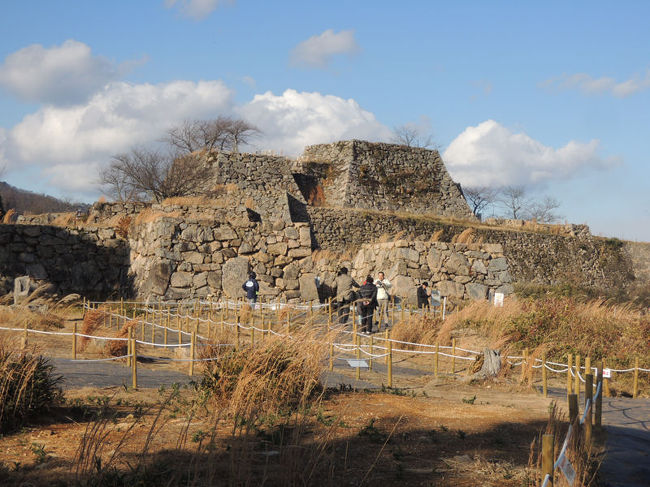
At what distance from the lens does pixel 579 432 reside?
231 inches

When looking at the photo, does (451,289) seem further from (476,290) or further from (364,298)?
(364,298)

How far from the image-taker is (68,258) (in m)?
22.1

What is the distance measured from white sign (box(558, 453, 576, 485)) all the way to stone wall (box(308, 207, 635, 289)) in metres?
25.2

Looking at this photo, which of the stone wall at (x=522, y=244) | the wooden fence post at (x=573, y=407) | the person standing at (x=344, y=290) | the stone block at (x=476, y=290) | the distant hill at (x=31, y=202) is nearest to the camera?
the wooden fence post at (x=573, y=407)

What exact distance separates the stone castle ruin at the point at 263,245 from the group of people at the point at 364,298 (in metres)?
0.98

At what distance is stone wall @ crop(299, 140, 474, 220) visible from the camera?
36.2 m

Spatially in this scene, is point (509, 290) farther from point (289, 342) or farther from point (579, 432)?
point (579, 432)

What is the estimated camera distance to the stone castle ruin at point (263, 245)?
20.0 metres

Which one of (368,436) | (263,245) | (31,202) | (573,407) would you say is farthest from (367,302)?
(31,202)

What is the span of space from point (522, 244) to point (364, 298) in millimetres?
22412

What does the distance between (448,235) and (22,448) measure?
29.9m

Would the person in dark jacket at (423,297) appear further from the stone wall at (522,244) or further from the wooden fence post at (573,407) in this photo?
the wooden fence post at (573,407)

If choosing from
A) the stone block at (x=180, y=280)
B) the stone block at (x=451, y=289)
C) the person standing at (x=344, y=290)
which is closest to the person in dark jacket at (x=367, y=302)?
the person standing at (x=344, y=290)

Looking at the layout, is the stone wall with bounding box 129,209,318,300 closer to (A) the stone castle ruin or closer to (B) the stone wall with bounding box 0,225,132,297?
(A) the stone castle ruin
